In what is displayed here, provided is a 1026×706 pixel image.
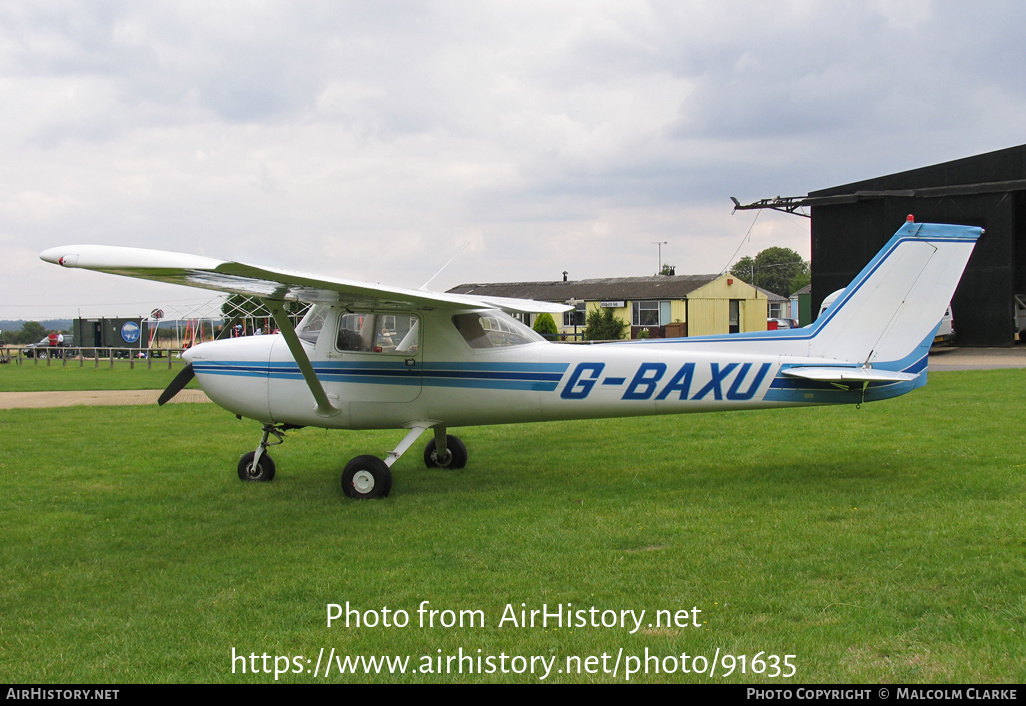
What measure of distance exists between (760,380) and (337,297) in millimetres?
4294

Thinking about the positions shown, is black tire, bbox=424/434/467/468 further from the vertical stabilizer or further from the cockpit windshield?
the vertical stabilizer

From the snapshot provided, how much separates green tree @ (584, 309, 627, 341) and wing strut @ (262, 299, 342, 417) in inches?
1163

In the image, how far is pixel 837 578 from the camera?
5.08m

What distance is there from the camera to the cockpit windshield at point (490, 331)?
28.1 ft

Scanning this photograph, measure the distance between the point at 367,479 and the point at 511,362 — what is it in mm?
1859

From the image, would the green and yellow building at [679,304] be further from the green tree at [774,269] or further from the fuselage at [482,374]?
the green tree at [774,269]

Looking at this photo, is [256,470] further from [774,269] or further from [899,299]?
[774,269]

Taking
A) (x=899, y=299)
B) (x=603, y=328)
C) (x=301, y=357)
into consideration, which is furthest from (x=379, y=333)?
(x=603, y=328)

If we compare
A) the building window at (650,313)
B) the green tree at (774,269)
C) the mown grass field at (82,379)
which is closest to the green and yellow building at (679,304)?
the building window at (650,313)

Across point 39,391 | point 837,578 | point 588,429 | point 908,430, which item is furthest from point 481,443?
point 39,391

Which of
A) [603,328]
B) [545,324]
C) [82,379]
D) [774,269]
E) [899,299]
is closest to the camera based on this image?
[899,299]

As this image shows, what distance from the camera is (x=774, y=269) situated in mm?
120938
